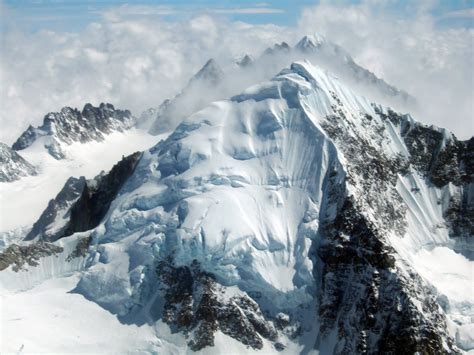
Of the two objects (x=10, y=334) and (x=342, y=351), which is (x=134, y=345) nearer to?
(x=10, y=334)

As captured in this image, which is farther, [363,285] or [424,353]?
[363,285]

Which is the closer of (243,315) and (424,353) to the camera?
(424,353)

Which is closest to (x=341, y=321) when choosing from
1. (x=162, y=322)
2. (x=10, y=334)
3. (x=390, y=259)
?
(x=390, y=259)

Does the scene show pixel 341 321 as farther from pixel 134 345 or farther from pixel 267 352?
pixel 134 345

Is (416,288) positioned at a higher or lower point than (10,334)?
higher

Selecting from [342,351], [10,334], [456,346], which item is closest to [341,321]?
[342,351]

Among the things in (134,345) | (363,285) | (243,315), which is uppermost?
(363,285)

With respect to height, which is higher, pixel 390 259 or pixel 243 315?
pixel 390 259
